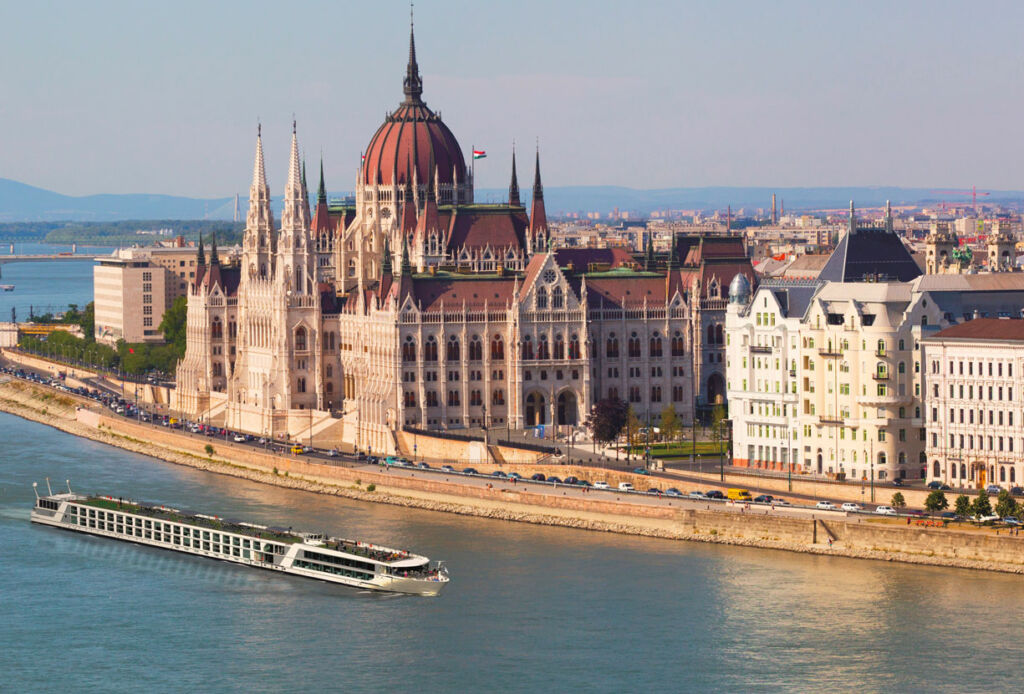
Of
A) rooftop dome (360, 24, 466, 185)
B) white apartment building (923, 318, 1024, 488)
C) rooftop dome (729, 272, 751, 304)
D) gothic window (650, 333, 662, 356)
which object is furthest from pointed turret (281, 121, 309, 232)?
white apartment building (923, 318, 1024, 488)

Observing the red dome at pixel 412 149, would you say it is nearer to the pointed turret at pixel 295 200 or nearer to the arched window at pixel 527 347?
the pointed turret at pixel 295 200

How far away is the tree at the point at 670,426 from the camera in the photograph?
397ft

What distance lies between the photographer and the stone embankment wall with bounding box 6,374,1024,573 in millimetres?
91938

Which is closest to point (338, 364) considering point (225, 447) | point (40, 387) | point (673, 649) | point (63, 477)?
point (225, 447)

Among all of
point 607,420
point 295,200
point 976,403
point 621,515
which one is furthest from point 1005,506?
point 295,200

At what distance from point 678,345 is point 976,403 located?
36.1 meters

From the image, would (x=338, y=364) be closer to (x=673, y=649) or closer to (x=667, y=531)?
(x=667, y=531)

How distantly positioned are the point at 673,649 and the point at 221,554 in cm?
2720

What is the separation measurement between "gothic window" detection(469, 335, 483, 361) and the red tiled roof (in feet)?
111

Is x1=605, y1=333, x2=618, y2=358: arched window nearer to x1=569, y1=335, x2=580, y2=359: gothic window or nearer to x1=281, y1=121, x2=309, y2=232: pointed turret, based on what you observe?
x1=569, y1=335, x2=580, y2=359: gothic window

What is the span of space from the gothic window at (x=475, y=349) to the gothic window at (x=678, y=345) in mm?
11908

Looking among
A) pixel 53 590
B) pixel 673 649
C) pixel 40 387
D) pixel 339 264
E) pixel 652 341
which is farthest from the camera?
pixel 40 387

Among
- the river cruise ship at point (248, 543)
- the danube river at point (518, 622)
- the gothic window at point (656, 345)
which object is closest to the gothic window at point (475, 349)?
the gothic window at point (656, 345)

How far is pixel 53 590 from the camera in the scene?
301 ft
